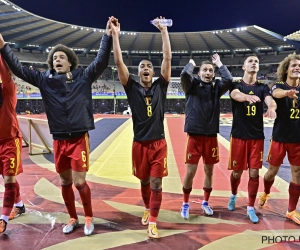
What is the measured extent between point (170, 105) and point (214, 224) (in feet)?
101

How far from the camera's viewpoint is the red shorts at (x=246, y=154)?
11.3 feet

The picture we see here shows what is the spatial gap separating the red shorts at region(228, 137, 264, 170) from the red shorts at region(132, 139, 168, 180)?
3.64 ft

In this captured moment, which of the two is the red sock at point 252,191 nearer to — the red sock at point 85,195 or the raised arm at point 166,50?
the raised arm at point 166,50

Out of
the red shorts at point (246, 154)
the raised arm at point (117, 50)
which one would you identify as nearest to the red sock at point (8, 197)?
the raised arm at point (117, 50)

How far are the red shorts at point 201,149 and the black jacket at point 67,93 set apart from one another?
1.42 metres

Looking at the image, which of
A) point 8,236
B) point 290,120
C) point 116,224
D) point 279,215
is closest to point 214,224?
point 279,215

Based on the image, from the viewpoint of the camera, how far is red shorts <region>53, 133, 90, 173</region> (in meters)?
2.98

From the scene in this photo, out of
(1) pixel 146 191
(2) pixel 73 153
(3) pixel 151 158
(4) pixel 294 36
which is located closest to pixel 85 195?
(2) pixel 73 153

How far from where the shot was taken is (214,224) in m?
3.28

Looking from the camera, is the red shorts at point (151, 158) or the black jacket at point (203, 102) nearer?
the red shorts at point (151, 158)

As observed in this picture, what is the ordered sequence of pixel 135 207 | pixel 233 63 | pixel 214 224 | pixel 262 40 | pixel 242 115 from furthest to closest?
pixel 233 63 < pixel 262 40 < pixel 135 207 < pixel 242 115 < pixel 214 224

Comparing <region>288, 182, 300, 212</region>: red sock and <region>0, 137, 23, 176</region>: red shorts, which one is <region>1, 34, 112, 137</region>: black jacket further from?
<region>288, 182, 300, 212</region>: red sock

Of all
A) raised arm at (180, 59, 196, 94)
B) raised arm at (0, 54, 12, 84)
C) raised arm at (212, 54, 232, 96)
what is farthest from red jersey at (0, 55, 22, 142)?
raised arm at (212, 54, 232, 96)

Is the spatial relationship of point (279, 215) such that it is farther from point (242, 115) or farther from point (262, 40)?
point (262, 40)
